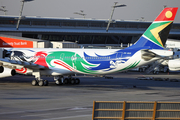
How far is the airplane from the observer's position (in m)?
34.1

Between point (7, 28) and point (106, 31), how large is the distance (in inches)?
1414

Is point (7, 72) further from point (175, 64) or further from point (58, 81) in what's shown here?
point (175, 64)

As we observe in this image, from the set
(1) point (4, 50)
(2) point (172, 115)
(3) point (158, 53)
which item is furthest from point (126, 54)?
(2) point (172, 115)

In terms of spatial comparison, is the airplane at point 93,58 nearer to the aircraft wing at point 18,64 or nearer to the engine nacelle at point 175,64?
the aircraft wing at point 18,64

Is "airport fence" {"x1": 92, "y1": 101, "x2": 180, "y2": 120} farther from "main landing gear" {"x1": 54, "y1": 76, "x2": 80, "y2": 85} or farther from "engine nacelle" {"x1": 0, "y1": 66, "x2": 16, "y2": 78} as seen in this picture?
"engine nacelle" {"x1": 0, "y1": 66, "x2": 16, "y2": 78}

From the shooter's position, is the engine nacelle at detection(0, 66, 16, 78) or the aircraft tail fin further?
the engine nacelle at detection(0, 66, 16, 78)

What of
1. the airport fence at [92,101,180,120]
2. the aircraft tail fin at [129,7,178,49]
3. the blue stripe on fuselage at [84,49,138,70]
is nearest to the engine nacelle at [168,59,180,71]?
the aircraft tail fin at [129,7,178,49]

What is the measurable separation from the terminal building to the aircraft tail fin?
55.0m

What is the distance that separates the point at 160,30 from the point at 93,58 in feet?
30.1

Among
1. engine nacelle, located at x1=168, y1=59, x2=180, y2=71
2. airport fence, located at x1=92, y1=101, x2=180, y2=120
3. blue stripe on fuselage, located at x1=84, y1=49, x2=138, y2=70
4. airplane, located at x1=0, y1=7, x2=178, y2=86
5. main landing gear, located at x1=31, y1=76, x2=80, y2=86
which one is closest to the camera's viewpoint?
airport fence, located at x1=92, y1=101, x2=180, y2=120

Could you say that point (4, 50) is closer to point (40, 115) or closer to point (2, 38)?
point (2, 38)

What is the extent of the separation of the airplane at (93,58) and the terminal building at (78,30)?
5507 centimetres

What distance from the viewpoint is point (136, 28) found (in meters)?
110

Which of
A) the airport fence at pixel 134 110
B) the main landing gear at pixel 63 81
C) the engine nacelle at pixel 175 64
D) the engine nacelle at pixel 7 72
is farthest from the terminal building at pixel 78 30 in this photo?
the airport fence at pixel 134 110
